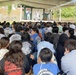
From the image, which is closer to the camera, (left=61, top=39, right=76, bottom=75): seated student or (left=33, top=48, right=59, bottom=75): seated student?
(left=33, top=48, right=59, bottom=75): seated student

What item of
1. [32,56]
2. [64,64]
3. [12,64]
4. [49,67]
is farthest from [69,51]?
[32,56]

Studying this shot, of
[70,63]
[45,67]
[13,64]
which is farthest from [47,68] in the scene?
[13,64]

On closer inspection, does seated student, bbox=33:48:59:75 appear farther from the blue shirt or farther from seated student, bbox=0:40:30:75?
seated student, bbox=0:40:30:75

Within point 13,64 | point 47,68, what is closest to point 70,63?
point 47,68

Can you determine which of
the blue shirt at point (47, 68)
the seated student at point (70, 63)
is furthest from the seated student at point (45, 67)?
the seated student at point (70, 63)

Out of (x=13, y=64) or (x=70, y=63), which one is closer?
(x=13, y=64)

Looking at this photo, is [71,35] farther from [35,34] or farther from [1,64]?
[1,64]

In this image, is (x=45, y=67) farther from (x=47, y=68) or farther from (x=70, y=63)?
(x=70, y=63)

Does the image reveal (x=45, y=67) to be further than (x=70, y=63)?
No

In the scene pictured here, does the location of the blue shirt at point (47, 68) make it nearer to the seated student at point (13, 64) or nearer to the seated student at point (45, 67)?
the seated student at point (45, 67)

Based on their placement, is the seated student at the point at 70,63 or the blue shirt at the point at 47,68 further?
the seated student at the point at 70,63

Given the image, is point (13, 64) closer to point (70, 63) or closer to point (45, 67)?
point (45, 67)

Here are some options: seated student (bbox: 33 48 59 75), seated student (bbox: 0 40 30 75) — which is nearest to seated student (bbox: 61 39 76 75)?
seated student (bbox: 33 48 59 75)

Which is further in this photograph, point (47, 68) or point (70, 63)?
point (70, 63)
